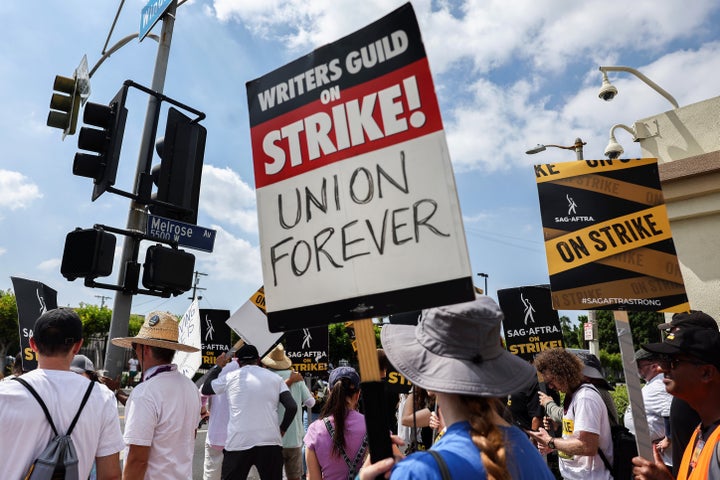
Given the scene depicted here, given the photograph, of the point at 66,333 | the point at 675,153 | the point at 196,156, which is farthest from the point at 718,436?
the point at 675,153

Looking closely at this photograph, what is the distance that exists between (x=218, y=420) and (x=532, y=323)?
15.3 feet

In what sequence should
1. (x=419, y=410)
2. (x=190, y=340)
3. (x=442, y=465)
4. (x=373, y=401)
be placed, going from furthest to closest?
(x=190, y=340) < (x=419, y=410) < (x=373, y=401) < (x=442, y=465)

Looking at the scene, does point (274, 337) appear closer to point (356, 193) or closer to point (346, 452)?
point (346, 452)

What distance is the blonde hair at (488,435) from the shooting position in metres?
1.47

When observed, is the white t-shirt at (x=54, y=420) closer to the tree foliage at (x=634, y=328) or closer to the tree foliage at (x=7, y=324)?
the tree foliage at (x=7, y=324)

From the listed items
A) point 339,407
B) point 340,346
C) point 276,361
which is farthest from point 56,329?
point 340,346

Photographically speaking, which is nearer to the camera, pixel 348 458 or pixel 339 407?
pixel 348 458

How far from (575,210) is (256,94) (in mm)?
3071

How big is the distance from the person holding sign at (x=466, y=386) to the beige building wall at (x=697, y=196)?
784cm

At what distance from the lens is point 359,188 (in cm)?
197

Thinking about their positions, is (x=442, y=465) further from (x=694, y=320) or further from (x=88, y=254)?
(x=88, y=254)

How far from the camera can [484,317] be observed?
Result: 5.81 feet

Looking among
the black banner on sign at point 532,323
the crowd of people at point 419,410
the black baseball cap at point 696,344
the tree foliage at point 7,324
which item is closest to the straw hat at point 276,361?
the crowd of people at point 419,410

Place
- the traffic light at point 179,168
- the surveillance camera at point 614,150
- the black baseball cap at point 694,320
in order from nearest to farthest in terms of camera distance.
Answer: the black baseball cap at point 694,320
the traffic light at point 179,168
the surveillance camera at point 614,150
